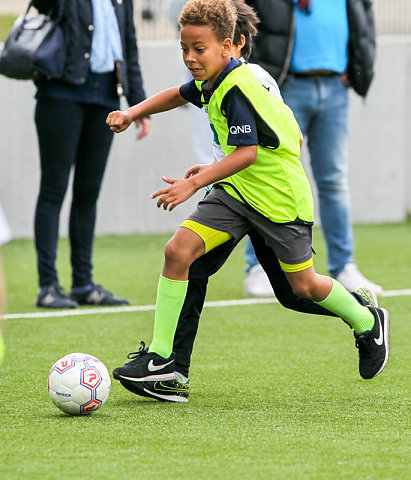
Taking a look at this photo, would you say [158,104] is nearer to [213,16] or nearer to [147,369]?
[213,16]

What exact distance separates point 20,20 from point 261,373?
2.71 m

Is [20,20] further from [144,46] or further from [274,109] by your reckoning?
[144,46]

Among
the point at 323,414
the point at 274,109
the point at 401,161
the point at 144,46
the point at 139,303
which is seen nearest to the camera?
the point at 323,414

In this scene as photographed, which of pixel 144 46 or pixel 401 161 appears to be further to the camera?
pixel 401 161

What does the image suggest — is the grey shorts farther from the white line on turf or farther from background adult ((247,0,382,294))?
background adult ((247,0,382,294))

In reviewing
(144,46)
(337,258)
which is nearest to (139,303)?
(337,258)

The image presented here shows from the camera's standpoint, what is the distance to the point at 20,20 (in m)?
5.76

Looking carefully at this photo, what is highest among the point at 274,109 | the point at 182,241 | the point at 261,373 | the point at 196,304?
the point at 274,109

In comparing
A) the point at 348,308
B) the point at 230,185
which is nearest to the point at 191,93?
the point at 230,185

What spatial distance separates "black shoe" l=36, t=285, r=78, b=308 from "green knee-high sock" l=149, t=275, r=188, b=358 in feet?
7.31

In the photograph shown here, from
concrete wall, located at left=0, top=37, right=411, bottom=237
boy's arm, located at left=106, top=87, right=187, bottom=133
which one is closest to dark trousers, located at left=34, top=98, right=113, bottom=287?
boy's arm, located at left=106, top=87, right=187, bottom=133

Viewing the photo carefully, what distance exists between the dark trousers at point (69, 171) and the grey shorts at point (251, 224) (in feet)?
6.92

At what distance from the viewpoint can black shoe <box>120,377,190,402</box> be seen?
370cm

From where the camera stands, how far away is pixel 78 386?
3449mm
